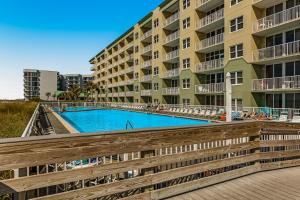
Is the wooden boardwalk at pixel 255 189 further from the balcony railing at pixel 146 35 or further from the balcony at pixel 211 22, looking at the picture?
the balcony railing at pixel 146 35

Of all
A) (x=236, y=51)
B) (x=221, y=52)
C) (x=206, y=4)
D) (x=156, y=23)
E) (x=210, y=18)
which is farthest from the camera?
(x=156, y=23)

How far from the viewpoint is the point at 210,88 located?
3167 cm

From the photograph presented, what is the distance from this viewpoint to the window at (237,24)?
88.3ft

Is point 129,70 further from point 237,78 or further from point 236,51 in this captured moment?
point 237,78

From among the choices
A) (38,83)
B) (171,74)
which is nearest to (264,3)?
(171,74)

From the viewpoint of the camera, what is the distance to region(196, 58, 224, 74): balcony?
30.2m

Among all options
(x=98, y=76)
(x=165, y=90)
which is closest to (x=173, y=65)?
(x=165, y=90)

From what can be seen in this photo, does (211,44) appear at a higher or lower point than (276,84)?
higher

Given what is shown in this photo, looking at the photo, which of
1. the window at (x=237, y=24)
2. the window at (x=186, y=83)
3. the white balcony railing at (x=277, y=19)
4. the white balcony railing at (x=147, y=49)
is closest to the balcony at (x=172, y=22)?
the white balcony railing at (x=147, y=49)

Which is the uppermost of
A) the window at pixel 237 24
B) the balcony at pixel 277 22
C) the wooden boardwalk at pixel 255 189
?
the window at pixel 237 24

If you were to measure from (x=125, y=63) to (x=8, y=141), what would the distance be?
209 ft

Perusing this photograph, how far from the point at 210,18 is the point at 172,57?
36.5ft

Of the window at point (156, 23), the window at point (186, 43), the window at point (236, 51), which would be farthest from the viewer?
the window at point (156, 23)

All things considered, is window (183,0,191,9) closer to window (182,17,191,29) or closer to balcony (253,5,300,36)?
window (182,17,191,29)
